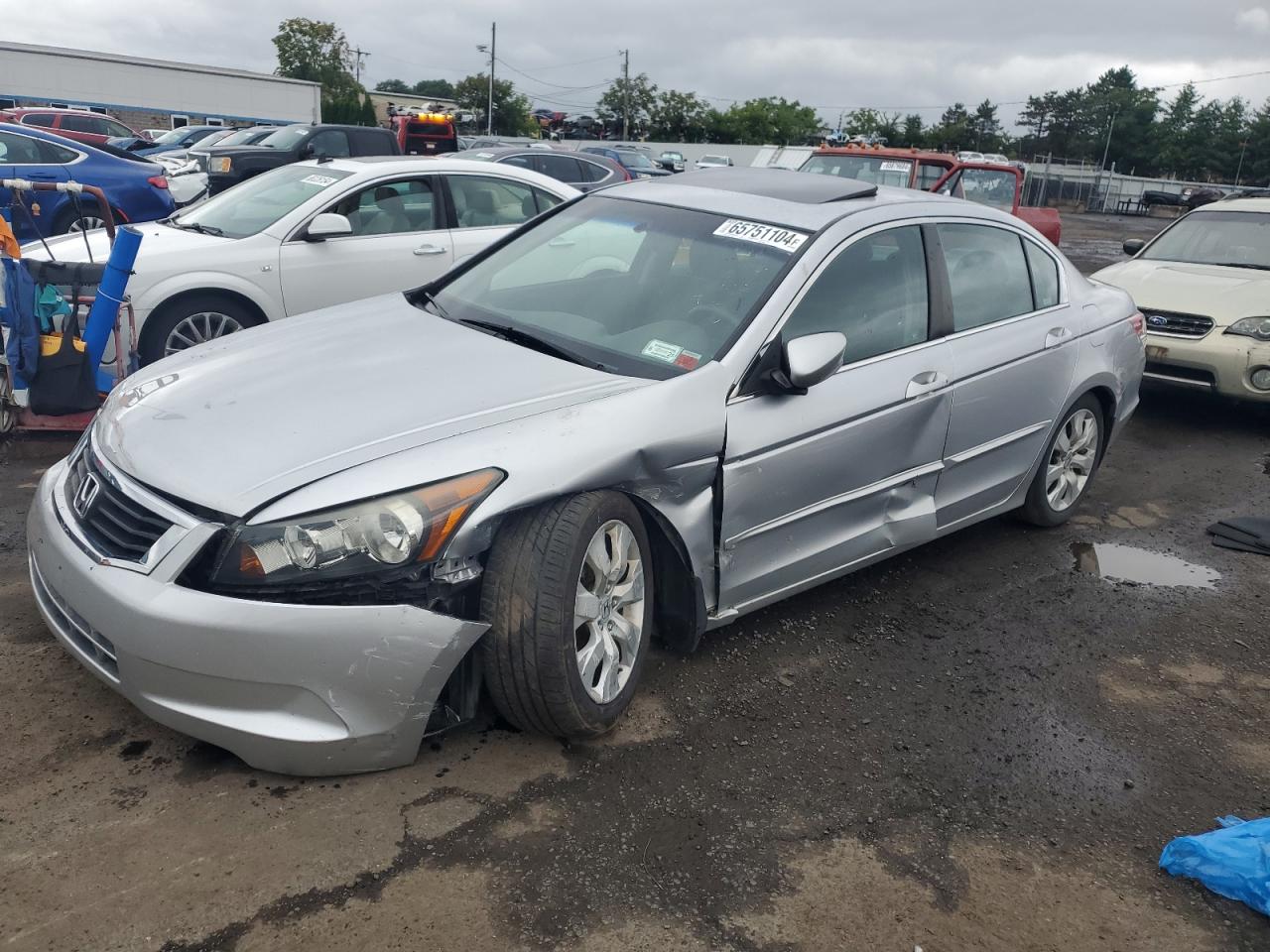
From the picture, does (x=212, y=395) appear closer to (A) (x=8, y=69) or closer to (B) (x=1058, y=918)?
(B) (x=1058, y=918)

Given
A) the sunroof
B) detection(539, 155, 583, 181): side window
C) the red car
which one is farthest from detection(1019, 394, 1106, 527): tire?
the red car

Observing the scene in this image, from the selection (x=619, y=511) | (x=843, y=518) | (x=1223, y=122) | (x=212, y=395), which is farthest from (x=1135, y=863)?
(x=1223, y=122)

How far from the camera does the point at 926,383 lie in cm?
404

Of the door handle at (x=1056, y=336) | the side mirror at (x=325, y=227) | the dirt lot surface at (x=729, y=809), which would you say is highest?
the side mirror at (x=325, y=227)

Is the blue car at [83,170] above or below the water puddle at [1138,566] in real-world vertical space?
above

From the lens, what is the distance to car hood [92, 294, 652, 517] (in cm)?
278

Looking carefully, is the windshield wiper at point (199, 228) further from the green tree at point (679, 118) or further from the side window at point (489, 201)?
the green tree at point (679, 118)

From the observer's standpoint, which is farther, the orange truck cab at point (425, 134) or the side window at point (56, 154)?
the orange truck cab at point (425, 134)

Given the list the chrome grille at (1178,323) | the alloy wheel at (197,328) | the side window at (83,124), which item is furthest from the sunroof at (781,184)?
the side window at (83,124)

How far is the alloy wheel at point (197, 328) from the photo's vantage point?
620 cm

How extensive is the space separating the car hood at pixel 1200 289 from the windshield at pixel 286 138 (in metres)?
14.7

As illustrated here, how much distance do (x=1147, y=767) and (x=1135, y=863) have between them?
560 millimetres

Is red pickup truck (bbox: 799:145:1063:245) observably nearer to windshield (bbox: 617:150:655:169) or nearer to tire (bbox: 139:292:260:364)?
tire (bbox: 139:292:260:364)

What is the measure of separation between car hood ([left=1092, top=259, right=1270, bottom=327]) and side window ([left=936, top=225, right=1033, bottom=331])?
11.6 ft
